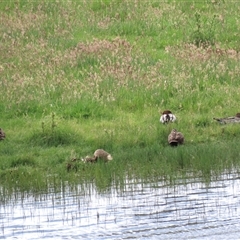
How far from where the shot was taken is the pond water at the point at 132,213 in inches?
406

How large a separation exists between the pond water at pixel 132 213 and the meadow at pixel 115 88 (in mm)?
562

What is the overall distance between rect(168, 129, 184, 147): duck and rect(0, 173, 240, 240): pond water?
7.08 ft

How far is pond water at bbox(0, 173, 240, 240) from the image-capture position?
1030 cm

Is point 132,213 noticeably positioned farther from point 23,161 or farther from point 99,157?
point 23,161

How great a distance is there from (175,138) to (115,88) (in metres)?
3.15

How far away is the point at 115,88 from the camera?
57.7ft

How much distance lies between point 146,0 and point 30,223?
14.0 m

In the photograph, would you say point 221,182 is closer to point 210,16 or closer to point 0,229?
point 0,229

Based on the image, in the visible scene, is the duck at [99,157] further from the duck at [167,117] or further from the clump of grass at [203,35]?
the clump of grass at [203,35]

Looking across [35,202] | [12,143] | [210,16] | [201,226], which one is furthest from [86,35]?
[201,226]

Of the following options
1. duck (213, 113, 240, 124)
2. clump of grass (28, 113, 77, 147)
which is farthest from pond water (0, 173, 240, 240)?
duck (213, 113, 240, 124)

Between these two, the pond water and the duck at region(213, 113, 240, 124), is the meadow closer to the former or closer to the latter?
the duck at region(213, 113, 240, 124)

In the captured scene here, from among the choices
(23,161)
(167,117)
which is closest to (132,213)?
(23,161)

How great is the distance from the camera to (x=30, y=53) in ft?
65.4
